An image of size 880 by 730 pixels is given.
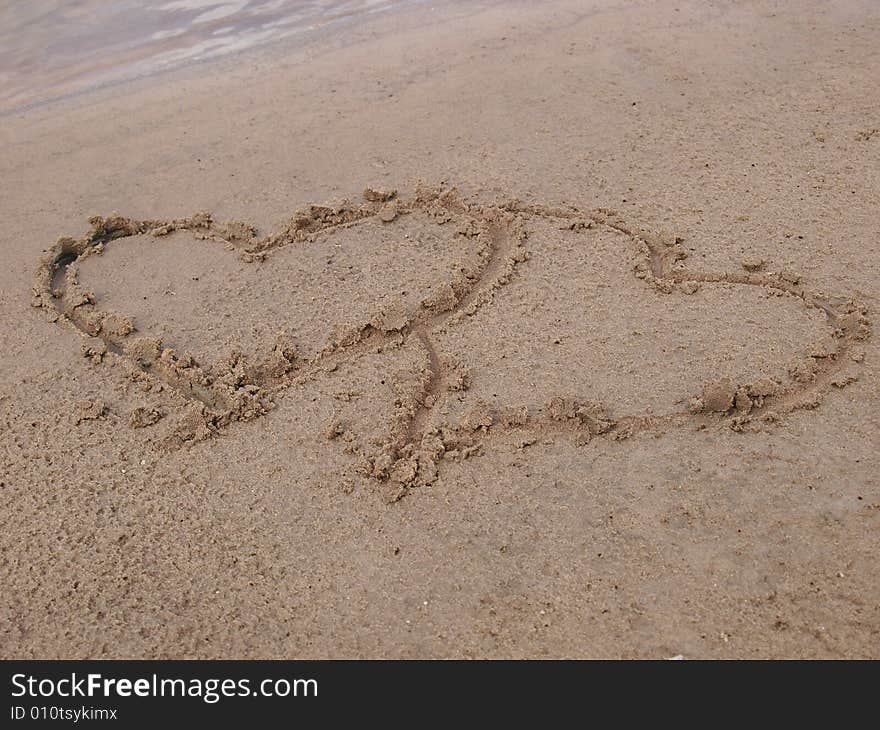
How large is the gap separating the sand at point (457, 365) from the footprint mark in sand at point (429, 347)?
1cm

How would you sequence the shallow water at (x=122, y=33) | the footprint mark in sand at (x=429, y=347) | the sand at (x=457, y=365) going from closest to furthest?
the sand at (x=457, y=365), the footprint mark in sand at (x=429, y=347), the shallow water at (x=122, y=33)

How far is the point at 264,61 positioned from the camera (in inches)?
259

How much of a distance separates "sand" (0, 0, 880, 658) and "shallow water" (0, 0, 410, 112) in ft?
2.72

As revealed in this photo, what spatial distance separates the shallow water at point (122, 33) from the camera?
6668 millimetres

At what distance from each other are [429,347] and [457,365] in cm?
20

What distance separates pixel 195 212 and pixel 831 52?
14.1 ft

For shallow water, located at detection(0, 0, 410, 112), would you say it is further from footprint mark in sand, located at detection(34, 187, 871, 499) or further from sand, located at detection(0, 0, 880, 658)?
footprint mark in sand, located at detection(34, 187, 871, 499)

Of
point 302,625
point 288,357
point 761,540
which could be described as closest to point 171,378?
point 288,357

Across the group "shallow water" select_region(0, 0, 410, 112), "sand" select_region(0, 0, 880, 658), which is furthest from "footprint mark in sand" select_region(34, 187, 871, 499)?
"shallow water" select_region(0, 0, 410, 112)

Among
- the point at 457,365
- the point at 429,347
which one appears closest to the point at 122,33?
the point at 429,347

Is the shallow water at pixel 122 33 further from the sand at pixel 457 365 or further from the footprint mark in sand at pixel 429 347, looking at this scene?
the footprint mark in sand at pixel 429 347

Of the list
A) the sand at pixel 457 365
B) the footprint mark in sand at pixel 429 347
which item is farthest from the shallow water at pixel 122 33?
the footprint mark in sand at pixel 429 347

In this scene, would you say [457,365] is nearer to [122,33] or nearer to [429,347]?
[429,347]

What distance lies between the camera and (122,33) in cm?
741
